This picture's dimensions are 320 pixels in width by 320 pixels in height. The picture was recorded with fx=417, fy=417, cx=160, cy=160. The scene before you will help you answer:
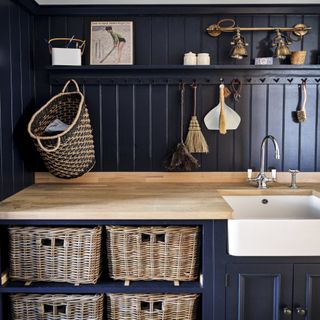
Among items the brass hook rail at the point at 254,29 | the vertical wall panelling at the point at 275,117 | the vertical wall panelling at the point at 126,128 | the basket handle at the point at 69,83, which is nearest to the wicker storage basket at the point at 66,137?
the basket handle at the point at 69,83

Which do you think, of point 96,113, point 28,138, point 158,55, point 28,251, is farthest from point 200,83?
point 28,251

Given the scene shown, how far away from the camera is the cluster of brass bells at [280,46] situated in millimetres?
2523

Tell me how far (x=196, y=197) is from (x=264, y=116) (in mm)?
828

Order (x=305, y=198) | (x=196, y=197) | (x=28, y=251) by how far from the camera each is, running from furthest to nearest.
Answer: (x=305, y=198) < (x=196, y=197) < (x=28, y=251)

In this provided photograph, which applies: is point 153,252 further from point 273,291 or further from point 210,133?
point 210,133

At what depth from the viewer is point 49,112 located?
2551mm

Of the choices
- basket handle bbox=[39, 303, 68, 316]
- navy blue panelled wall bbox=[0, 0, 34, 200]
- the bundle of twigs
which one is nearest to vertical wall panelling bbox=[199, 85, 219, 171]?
the bundle of twigs

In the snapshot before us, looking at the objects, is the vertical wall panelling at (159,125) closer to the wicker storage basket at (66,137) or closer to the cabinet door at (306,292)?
the wicker storage basket at (66,137)

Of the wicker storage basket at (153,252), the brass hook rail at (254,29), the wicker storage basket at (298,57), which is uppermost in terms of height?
the brass hook rail at (254,29)

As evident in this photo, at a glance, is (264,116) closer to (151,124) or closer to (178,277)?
(151,124)

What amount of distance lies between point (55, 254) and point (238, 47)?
1.58 meters

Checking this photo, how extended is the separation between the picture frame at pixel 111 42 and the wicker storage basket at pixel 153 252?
3.78 ft

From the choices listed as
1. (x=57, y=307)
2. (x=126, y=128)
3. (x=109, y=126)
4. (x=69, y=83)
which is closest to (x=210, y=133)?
(x=126, y=128)

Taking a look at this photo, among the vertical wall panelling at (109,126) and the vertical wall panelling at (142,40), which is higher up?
the vertical wall panelling at (142,40)
